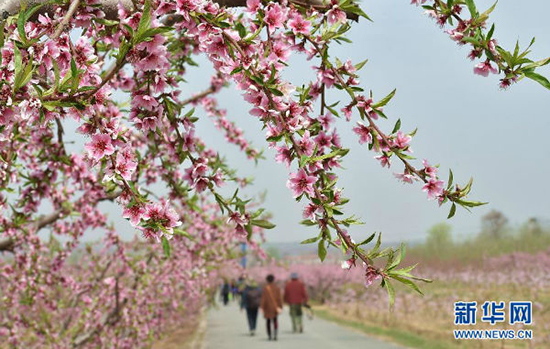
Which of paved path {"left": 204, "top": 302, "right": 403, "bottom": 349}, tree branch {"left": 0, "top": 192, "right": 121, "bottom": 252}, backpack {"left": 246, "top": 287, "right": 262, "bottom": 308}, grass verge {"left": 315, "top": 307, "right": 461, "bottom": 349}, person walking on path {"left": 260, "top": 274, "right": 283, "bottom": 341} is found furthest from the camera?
backpack {"left": 246, "top": 287, "right": 262, "bottom": 308}

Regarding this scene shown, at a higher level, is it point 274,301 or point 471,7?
point 471,7

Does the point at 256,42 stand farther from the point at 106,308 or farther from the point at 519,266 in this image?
the point at 519,266

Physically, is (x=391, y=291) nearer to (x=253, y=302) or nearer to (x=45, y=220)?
(x=45, y=220)

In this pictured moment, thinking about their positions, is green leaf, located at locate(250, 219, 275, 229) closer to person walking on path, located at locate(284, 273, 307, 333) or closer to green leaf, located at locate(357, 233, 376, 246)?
green leaf, located at locate(357, 233, 376, 246)

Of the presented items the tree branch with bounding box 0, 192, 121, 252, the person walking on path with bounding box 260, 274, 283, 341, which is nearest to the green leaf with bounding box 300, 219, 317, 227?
the tree branch with bounding box 0, 192, 121, 252

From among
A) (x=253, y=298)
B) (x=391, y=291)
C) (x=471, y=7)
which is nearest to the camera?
(x=391, y=291)

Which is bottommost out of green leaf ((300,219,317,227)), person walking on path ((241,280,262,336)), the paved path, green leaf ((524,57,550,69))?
the paved path

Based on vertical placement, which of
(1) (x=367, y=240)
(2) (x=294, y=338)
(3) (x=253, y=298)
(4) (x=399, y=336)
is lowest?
(2) (x=294, y=338)

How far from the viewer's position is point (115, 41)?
296cm

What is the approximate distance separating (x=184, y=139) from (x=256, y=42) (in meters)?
0.91

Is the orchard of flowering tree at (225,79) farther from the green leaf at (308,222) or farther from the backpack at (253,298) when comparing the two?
the backpack at (253,298)

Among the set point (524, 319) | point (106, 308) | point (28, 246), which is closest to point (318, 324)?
point (524, 319)

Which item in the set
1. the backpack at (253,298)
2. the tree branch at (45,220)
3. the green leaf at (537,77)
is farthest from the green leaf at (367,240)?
the backpack at (253,298)

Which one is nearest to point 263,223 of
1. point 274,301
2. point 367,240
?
point 367,240
